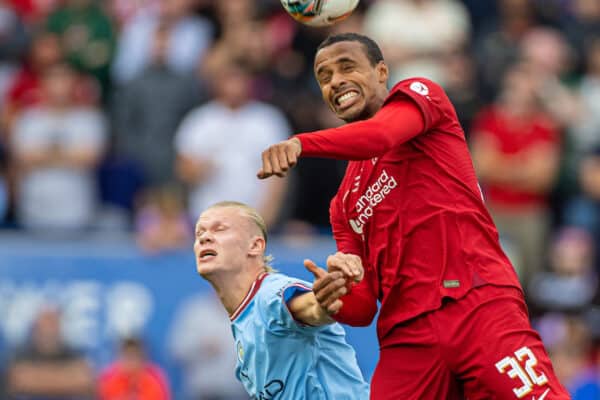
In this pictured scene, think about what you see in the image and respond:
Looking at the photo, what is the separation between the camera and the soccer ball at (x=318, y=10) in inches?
264

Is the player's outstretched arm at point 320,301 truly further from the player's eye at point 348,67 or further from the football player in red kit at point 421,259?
the player's eye at point 348,67

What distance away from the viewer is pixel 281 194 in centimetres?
1328

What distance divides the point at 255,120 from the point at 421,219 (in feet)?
23.4

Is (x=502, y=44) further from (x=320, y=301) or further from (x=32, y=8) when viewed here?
(x=320, y=301)

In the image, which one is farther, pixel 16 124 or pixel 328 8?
pixel 16 124

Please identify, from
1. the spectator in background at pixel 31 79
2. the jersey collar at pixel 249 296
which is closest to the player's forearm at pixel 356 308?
the jersey collar at pixel 249 296

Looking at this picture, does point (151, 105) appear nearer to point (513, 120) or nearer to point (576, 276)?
point (513, 120)

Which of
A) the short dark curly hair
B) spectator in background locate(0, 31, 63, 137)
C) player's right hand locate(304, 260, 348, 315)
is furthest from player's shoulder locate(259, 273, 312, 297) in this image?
spectator in background locate(0, 31, 63, 137)

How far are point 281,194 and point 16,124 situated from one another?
11.5ft

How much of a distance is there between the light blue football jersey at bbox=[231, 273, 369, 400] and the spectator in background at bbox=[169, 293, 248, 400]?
19.7ft

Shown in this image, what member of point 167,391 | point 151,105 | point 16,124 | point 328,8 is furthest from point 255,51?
point 328,8

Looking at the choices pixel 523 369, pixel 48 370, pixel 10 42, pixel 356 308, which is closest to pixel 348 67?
pixel 356 308

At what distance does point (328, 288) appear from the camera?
5.91 metres

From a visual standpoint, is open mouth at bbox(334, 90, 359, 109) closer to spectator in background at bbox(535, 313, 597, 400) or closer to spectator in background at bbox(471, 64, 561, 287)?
spectator in background at bbox(535, 313, 597, 400)
